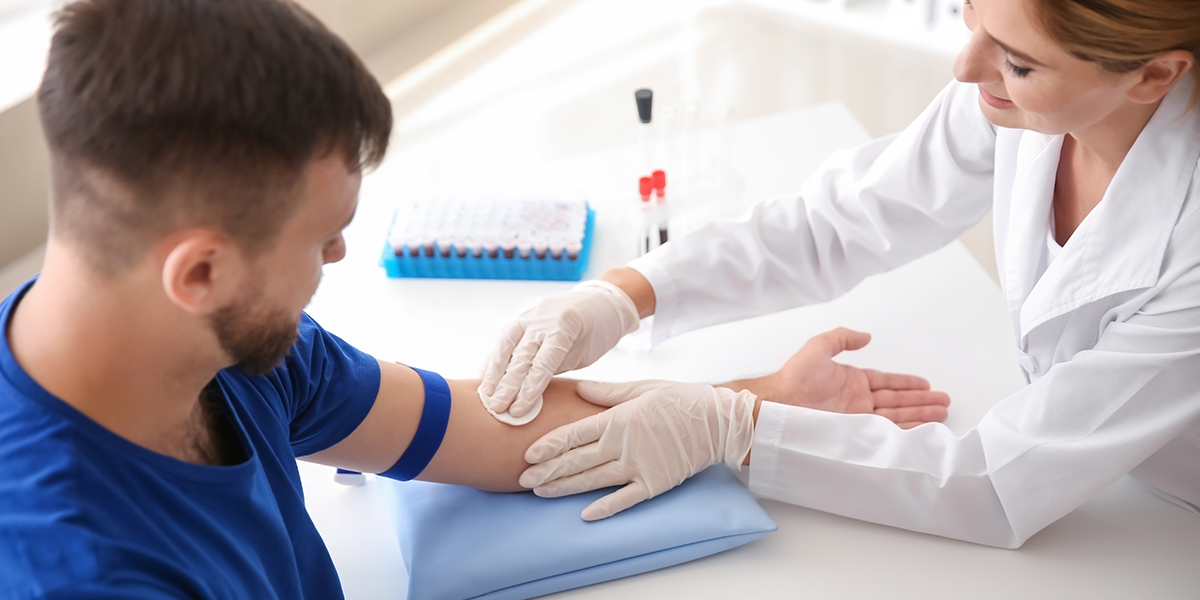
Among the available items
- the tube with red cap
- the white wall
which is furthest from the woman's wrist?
the white wall

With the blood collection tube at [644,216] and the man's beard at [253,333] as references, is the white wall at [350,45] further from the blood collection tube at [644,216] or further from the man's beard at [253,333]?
the man's beard at [253,333]

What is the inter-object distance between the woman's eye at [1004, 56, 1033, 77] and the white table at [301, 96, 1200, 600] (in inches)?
21.6

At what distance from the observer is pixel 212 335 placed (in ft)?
2.74

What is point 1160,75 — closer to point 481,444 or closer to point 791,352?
point 791,352

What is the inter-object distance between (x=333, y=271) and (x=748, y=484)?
0.98 metres

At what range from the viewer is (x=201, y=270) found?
78 cm

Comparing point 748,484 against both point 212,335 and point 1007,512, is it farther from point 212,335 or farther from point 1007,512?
point 212,335

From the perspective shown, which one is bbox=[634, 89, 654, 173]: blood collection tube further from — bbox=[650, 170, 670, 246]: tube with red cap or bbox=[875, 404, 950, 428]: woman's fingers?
bbox=[875, 404, 950, 428]: woman's fingers

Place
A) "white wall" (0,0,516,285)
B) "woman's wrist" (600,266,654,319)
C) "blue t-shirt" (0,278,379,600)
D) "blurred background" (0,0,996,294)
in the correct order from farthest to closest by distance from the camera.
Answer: "blurred background" (0,0,996,294)
"white wall" (0,0,516,285)
"woman's wrist" (600,266,654,319)
"blue t-shirt" (0,278,379,600)

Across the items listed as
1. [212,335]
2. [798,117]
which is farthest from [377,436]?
[798,117]

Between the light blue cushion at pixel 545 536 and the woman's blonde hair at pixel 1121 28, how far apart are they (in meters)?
0.71

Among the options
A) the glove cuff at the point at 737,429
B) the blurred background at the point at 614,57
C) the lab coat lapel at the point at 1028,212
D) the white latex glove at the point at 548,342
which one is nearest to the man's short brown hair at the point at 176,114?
the white latex glove at the point at 548,342

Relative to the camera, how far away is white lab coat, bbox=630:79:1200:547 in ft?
3.64

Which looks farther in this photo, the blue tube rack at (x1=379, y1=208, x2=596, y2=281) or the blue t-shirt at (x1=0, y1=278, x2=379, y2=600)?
the blue tube rack at (x1=379, y1=208, x2=596, y2=281)
